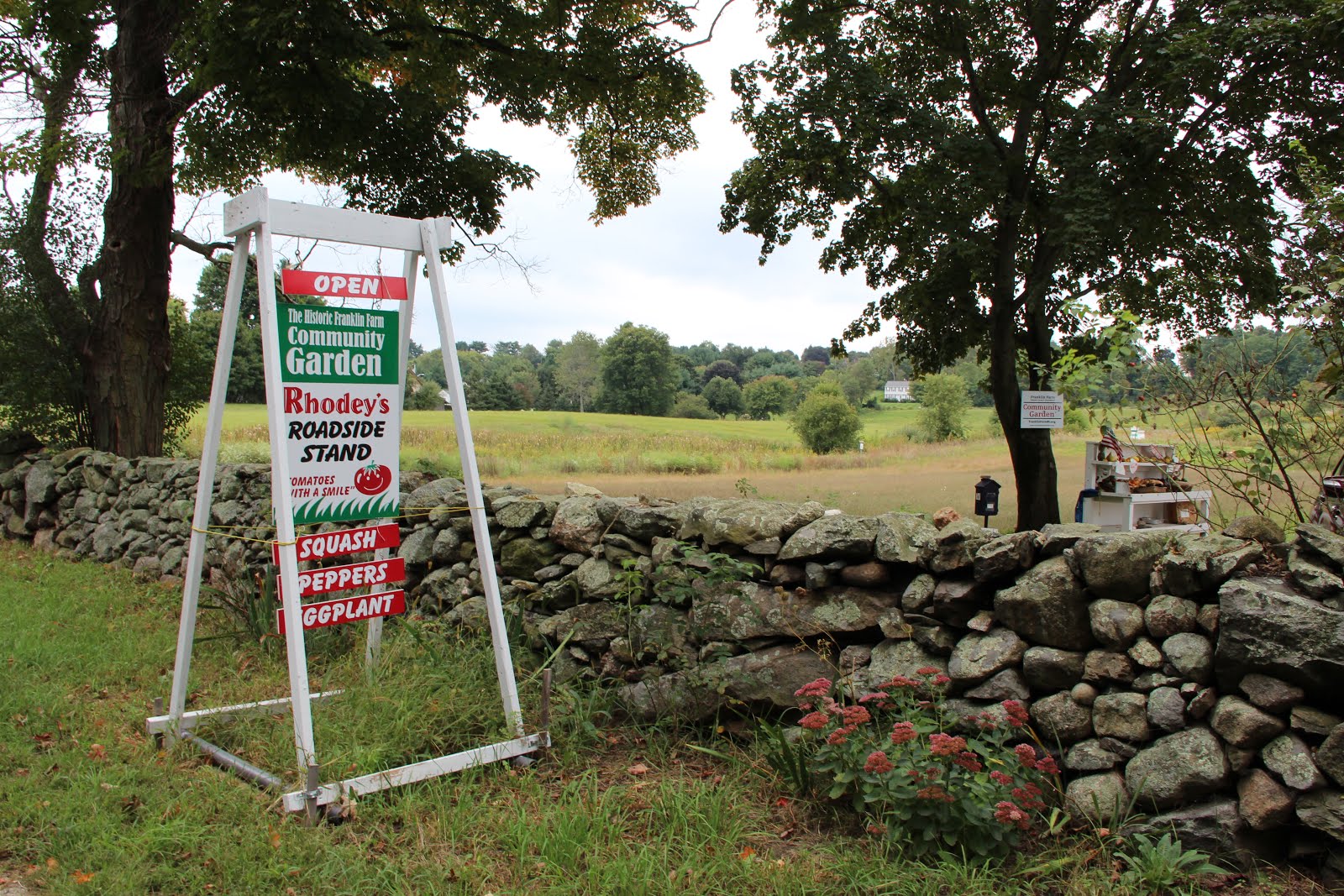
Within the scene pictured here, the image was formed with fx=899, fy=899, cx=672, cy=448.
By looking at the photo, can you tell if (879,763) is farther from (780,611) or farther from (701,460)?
(701,460)

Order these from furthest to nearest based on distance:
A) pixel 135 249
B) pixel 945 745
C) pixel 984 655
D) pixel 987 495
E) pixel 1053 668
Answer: pixel 135 249, pixel 987 495, pixel 984 655, pixel 1053 668, pixel 945 745

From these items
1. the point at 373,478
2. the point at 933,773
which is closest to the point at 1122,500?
the point at 933,773

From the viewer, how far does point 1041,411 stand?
34.9 ft

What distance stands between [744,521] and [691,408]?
2314cm

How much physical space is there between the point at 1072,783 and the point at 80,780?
12.6ft

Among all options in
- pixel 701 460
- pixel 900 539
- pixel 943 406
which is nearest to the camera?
pixel 900 539

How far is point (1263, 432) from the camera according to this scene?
152 inches

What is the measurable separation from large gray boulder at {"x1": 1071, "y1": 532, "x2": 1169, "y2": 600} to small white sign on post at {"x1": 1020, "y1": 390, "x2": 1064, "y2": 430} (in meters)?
7.51

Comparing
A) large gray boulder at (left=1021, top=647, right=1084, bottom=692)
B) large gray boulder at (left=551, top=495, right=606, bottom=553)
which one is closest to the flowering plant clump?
large gray boulder at (left=1021, top=647, right=1084, bottom=692)

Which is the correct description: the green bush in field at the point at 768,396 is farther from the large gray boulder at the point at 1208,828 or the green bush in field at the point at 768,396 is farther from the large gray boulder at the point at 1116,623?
the large gray boulder at the point at 1208,828

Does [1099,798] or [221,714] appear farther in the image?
[221,714]

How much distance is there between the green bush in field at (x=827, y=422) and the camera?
18.7 m

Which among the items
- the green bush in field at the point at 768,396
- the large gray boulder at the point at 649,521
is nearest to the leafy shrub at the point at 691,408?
the green bush in field at the point at 768,396

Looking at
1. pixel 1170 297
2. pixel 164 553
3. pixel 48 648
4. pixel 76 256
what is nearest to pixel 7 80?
pixel 76 256
